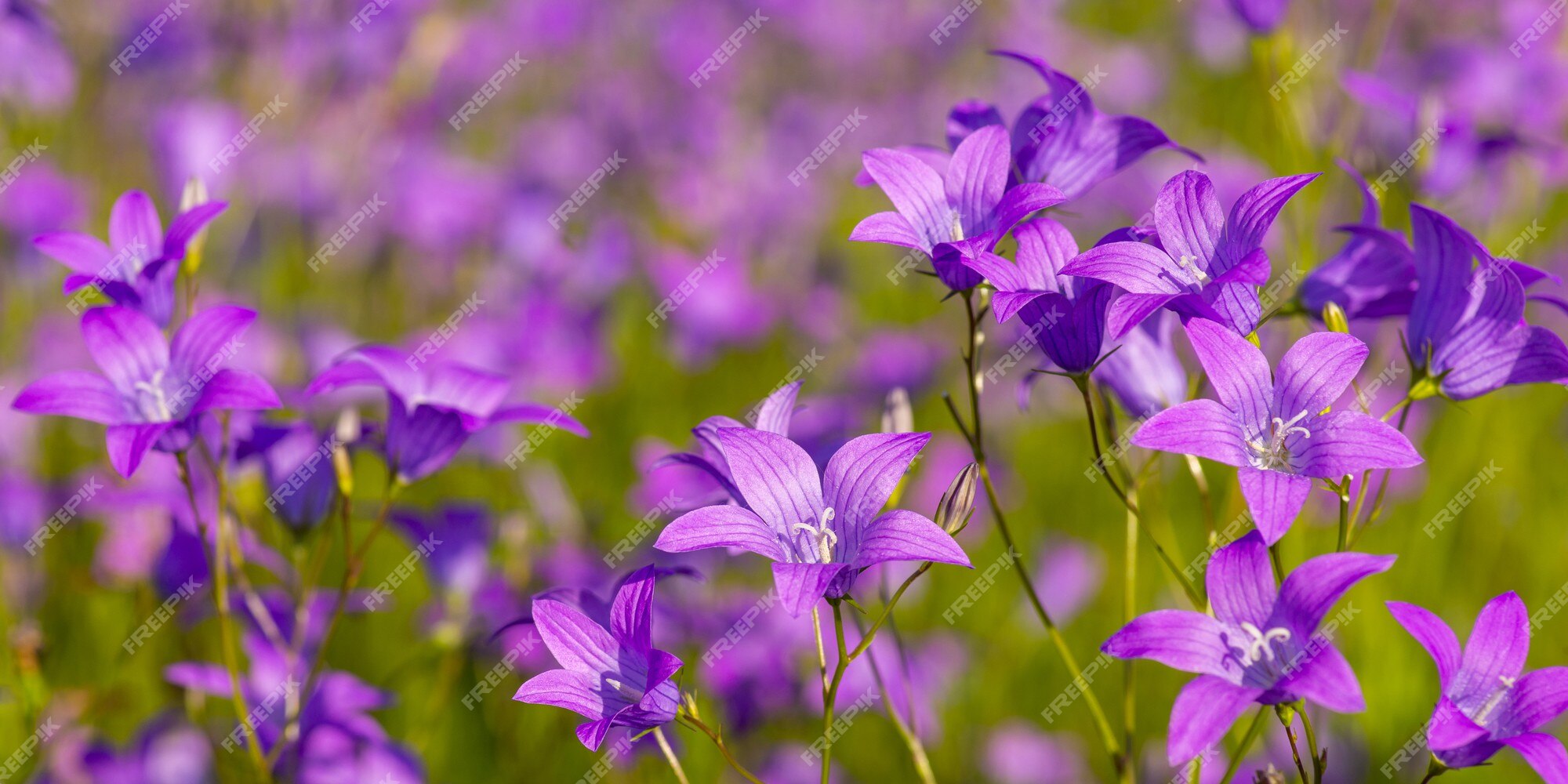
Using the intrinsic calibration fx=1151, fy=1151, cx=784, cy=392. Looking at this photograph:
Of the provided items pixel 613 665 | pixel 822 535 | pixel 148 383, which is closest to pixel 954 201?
pixel 822 535

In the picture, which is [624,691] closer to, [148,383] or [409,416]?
[409,416]

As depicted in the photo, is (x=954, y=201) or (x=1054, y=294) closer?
(x=1054, y=294)

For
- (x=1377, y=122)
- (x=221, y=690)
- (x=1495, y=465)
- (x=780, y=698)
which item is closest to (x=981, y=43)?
(x=1377, y=122)

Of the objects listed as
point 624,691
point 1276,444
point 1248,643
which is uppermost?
point 624,691

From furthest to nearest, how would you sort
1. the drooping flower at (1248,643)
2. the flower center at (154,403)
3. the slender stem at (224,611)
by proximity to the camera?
1. the flower center at (154,403)
2. the slender stem at (224,611)
3. the drooping flower at (1248,643)

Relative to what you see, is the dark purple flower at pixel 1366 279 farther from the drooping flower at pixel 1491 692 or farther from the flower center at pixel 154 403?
the flower center at pixel 154 403

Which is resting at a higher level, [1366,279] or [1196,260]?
[1196,260]

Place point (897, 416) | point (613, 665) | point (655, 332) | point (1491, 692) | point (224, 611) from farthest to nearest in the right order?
point (655, 332), point (897, 416), point (224, 611), point (613, 665), point (1491, 692)

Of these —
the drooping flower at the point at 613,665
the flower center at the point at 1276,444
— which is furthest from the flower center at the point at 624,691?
the flower center at the point at 1276,444
